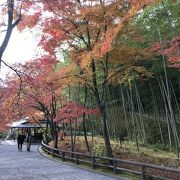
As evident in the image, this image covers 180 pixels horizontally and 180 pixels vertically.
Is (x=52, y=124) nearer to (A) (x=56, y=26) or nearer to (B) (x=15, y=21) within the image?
(A) (x=56, y=26)

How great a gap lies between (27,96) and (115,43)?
11.5 m

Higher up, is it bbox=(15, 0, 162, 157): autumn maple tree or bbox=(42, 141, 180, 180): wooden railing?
bbox=(15, 0, 162, 157): autumn maple tree

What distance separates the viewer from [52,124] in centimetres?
2220

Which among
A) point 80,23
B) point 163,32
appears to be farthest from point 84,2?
point 163,32

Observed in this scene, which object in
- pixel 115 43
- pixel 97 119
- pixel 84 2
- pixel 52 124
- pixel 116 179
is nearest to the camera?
pixel 116 179

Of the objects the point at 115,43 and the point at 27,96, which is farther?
the point at 27,96

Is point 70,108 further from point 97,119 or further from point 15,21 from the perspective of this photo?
point 97,119

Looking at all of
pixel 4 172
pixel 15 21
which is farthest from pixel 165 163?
pixel 15 21

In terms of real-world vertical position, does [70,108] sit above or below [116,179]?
above

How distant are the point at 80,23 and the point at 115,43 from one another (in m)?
1.60

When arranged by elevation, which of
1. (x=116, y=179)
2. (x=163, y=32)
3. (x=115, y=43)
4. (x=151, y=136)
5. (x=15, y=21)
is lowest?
(x=116, y=179)

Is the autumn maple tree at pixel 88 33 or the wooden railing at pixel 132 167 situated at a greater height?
the autumn maple tree at pixel 88 33

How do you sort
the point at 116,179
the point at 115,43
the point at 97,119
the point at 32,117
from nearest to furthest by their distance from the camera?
1. the point at 116,179
2. the point at 115,43
3. the point at 32,117
4. the point at 97,119

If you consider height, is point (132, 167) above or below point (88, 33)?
below
